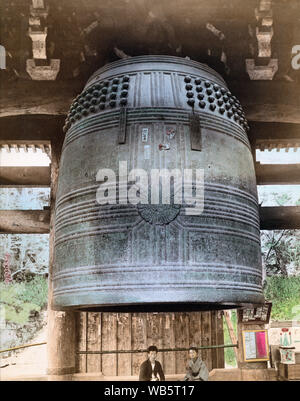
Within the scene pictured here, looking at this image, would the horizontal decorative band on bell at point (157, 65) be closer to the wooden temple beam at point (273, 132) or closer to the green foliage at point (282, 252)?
the wooden temple beam at point (273, 132)

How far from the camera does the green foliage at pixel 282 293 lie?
59.6 feet

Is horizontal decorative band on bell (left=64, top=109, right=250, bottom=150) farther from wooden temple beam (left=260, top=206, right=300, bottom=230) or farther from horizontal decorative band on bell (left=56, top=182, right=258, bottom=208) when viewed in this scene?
wooden temple beam (left=260, top=206, right=300, bottom=230)

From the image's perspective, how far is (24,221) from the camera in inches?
182

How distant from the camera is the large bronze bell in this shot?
2.21 metres

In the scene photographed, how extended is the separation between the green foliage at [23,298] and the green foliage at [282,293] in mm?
Result: 9846

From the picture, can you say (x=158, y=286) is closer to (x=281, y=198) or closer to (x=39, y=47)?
(x=39, y=47)

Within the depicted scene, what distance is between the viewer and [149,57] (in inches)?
113

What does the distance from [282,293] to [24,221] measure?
16.0 metres

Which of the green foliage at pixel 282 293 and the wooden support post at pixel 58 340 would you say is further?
the green foliage at pixel 282 293

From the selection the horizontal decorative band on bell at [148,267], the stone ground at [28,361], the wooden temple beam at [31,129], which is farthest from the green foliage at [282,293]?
the horizontal decorative band on bell at [148,267]

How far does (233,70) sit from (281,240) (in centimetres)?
1588

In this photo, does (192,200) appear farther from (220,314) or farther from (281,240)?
(281,240)

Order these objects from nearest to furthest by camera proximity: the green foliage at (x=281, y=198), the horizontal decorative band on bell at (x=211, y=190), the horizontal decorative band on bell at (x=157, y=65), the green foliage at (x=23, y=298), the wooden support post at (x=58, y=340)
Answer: the horizontal decorative band on bell at (x=211, y=190) → the horizontal decorative band on bell at (x=157, y=65) → the wooden support post at (x=58, y=340) → the green foliage at (x=23, y=298) → the green foliage at (x=281, y=198)

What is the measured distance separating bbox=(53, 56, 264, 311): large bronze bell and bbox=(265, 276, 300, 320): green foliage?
54.4ft
